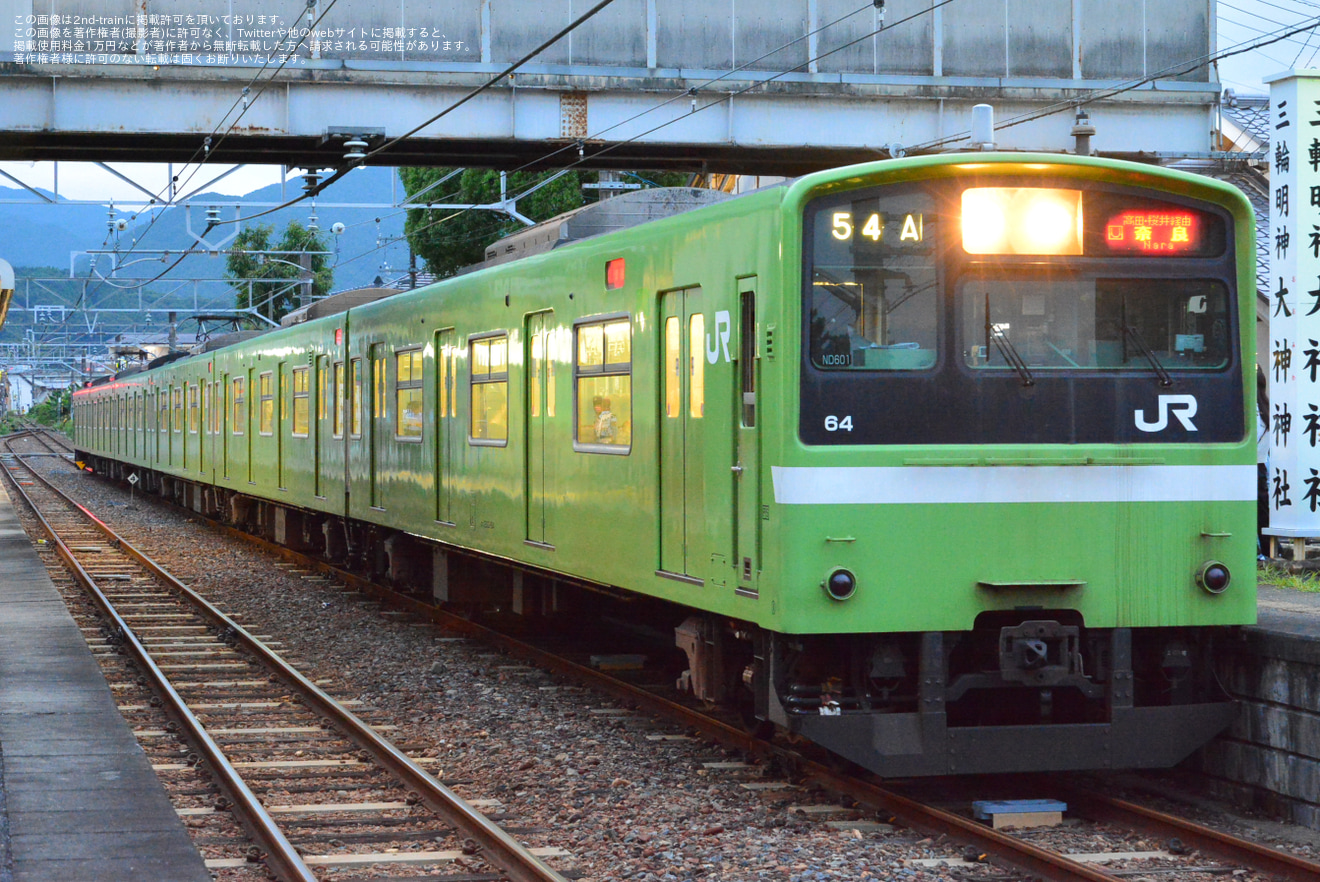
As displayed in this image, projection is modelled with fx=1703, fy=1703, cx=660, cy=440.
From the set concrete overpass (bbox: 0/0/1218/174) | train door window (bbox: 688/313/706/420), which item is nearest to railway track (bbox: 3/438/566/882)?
train door window (bbox: 688/313/706/420)

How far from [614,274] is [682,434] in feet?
4.25

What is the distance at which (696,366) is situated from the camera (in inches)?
308

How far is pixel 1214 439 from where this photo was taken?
7188 millimetres

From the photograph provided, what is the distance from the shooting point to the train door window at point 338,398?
54.5ft

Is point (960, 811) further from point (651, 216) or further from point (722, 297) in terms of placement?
point (651, 216)

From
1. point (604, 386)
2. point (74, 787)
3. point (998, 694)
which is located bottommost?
point (74, 787)

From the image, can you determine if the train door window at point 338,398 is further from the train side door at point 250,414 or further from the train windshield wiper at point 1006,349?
the train windshield wiper at point 1006,349

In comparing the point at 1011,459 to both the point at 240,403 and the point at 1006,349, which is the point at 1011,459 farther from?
the point at 240,403

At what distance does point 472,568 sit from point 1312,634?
7287 mm

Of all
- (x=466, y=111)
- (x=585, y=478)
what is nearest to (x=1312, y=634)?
(x=585, y=478)

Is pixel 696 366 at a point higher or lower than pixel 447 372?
lower

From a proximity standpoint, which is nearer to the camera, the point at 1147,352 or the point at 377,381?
the point at 1147,352

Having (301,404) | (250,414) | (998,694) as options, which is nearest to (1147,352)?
(998,694)

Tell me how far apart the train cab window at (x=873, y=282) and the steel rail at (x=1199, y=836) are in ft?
6.50
